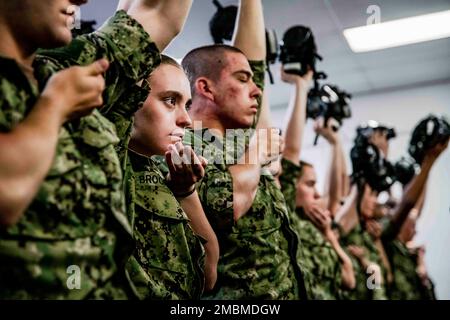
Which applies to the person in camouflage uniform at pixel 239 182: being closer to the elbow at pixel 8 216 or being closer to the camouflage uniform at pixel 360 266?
the elbow at pixel 8 216

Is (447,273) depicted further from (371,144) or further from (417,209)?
(371,144)

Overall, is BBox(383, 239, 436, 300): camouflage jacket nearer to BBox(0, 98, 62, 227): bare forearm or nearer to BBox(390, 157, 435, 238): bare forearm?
BBox(390, 157, 435, 238): bare forearm

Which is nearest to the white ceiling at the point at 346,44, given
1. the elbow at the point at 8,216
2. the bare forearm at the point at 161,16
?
the bare forearm at the point at 161,16

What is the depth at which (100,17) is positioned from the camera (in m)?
2.16

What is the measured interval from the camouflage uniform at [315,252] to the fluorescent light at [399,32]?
5.63 feet

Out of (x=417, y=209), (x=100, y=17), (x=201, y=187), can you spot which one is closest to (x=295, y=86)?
(x=100, y=17)

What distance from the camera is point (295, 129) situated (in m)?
2.21

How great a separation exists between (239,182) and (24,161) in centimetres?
77

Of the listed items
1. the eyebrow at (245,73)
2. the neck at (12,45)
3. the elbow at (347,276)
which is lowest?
the elbow at (347,276)

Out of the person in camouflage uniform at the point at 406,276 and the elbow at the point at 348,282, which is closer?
the elbow at the point at 348,282

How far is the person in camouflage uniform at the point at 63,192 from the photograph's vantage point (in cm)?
71

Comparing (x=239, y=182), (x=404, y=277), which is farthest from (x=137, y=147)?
(x=404, y=277)
